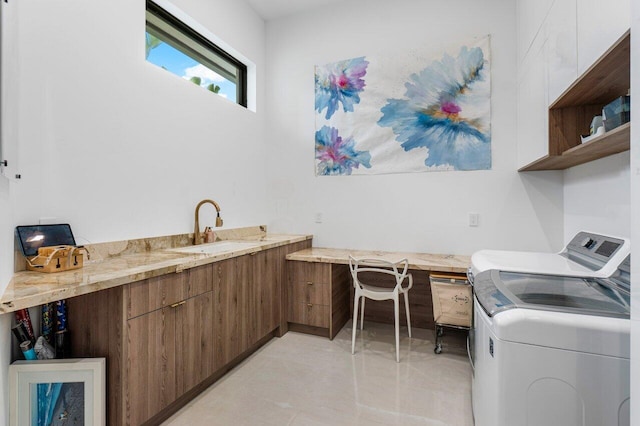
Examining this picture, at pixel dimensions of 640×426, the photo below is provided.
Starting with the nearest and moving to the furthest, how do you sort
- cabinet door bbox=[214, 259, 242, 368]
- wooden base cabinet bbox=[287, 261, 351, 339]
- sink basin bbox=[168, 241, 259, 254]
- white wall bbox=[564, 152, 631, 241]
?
white wall bbox=[564, 152, 631, 241]
cabinet door bbox=[214, 259, 242, 368]
sink basin bbox=[168, 241, 259, 254]
wooden base cabinet bbox=[287, 261, 351, 339]

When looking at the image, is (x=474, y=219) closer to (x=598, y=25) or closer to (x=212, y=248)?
(x=598, y=25)

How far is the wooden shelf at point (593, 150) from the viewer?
1293 millimetres

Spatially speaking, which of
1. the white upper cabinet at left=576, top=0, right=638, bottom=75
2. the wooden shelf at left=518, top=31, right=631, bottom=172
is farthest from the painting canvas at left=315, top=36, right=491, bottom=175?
the white upper cabinet at left=576, top=0, right=638, bottom=75

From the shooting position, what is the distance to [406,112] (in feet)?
9.77

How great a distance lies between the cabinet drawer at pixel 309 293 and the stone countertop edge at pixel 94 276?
35.4 inches

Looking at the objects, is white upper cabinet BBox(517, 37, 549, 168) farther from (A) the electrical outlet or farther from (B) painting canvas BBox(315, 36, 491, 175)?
(A) the electrical outlet

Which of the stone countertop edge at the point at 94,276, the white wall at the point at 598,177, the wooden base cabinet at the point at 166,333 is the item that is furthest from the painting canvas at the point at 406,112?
the stone countertop edge at the point at 94,276

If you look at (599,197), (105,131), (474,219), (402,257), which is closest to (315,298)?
(402,257)

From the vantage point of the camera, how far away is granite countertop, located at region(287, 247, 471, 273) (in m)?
2.44

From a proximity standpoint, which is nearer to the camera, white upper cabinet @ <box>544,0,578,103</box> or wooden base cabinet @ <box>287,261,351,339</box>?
white upper cabinet @ <box>544,0,578,103</box>

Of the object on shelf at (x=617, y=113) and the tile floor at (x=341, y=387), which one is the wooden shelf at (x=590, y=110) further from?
the tile floor at (x=341, y=387)

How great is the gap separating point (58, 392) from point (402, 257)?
2379 millimetres

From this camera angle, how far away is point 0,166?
1.09 metres

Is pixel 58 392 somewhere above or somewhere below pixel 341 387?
above
